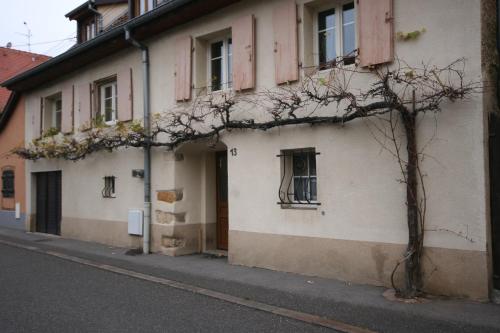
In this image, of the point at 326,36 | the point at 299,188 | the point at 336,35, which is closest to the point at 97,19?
the point at 326,36

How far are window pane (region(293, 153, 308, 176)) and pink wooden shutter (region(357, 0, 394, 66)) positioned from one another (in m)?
1.88

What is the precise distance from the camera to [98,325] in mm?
5309

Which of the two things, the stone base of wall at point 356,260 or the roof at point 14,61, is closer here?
the stone base of wall at point 356,260

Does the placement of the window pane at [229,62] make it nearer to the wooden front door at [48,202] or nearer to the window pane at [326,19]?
the window pane at [326,19]

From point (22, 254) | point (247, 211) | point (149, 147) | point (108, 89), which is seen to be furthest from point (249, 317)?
point (108, 89)

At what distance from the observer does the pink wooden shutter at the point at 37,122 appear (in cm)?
1493

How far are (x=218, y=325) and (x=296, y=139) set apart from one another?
11.6 ft

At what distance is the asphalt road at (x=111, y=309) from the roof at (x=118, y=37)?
5.23 metres

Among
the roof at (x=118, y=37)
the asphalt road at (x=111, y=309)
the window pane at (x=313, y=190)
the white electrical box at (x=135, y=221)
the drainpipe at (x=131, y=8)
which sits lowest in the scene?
the asphalt road at (x=111, y=309)

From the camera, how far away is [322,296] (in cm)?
640

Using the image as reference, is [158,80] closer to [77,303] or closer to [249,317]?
[77,303]

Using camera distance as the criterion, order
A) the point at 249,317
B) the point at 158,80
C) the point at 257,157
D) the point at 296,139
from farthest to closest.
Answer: the point at 158,80 → the point at 257,157 → the point at 296,139 → the point at 249,317

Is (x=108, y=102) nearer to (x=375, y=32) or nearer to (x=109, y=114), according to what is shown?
(x=109, y=114)

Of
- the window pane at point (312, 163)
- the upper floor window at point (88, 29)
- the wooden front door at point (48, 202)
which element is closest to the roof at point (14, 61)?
the upper floor window at point (88, 29)
